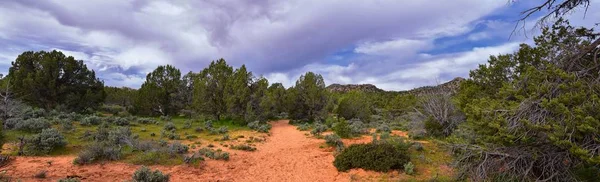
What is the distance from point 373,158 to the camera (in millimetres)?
10875

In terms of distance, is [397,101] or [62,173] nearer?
[62,173]

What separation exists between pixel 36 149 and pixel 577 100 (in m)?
14.8

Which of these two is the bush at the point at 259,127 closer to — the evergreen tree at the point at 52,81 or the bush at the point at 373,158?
the bush at the point at 373,158

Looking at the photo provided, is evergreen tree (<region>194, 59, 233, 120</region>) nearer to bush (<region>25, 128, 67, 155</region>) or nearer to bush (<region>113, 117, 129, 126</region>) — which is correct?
bush (<region>113, 117, 129, 126</region>)

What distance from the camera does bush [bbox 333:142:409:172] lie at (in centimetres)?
1066

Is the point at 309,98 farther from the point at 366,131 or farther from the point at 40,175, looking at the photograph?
the point at 40,175

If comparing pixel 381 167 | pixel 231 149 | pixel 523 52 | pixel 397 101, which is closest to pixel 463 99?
pixel 523 52

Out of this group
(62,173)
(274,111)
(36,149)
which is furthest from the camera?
(274,111)

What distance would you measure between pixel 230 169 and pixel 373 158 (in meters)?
4.76

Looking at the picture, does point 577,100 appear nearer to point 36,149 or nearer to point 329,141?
point 329,141

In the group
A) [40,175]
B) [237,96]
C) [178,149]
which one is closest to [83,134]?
[178,149]

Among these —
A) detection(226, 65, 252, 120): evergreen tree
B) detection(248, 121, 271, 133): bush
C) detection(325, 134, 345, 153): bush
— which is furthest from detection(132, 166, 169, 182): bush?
detection(226, 65, 252, 120): evergreen tree

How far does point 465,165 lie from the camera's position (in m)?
7.82

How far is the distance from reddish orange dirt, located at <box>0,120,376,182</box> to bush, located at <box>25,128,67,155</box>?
2.04 feet
